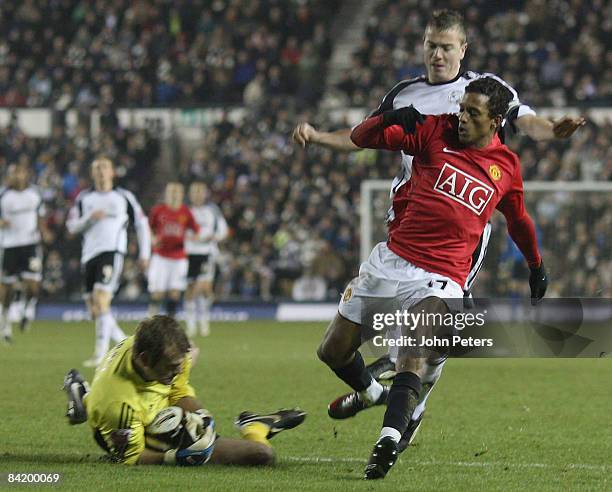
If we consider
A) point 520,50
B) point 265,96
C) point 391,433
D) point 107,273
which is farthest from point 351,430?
point 265,96

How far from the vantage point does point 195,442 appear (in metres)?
6.49

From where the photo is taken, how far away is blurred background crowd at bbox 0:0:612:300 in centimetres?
2389

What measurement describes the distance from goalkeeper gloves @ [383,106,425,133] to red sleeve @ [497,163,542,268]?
0.65 meters

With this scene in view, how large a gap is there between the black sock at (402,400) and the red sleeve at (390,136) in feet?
3.89

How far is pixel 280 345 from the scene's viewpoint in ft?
55.4

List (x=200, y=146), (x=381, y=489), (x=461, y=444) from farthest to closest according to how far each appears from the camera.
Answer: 1. (x=200, y=146)
2. (x=461, y=444)
3. (x=381, y=489)

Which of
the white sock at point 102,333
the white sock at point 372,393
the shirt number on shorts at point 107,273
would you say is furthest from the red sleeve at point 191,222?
the white sock at point 372,393

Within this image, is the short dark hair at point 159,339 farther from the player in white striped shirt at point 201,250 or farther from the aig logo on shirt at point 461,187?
the player in white striped shirt at point 201,250

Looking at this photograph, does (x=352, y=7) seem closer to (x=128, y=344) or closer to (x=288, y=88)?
(x=288, y=88)

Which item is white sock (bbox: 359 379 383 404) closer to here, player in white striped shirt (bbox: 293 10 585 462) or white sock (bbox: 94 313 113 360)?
player in white striped shirt (bbox: 293 10 585 462)

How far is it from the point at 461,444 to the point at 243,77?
21550mm

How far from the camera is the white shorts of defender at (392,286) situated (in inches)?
256

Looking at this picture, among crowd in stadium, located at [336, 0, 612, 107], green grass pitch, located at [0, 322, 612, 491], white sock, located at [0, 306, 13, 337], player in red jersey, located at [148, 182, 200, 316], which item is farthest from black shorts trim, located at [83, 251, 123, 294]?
crowd in stadium, located at [336, 0, 612, 107]

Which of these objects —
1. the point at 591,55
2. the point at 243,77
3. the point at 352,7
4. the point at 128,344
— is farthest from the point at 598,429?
the point at 352,7
